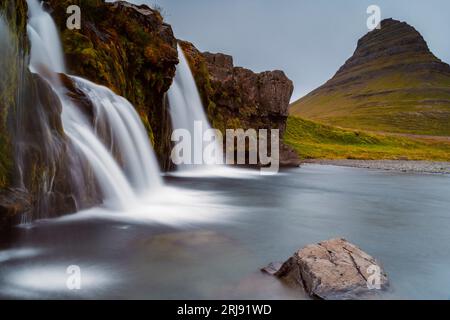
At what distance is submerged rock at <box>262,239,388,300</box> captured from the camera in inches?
235

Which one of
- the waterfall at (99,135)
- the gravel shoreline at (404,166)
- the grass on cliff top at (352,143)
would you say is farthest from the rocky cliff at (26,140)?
the grass on cliff top at (352,143)

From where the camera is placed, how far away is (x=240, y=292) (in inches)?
257

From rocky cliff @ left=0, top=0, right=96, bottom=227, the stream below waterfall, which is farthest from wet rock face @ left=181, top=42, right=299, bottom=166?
rocky cliff @ left=0, top=0, right=96, bottom=227

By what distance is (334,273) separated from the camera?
6.23 m

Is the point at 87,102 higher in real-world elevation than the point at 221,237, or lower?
higher

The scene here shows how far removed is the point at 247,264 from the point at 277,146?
38.7 m

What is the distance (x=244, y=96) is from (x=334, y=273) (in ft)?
140

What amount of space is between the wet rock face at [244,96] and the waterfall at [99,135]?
20451 mm

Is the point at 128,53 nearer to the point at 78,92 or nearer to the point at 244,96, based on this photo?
the point at 78,92

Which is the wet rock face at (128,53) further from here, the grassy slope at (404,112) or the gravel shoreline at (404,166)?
the grassy slope at (404,112)

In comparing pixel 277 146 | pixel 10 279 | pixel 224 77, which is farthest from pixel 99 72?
pixel 277 146

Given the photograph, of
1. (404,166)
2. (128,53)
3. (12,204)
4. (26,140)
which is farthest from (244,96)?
(12,204)

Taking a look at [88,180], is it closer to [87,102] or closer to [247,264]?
[87,102]
